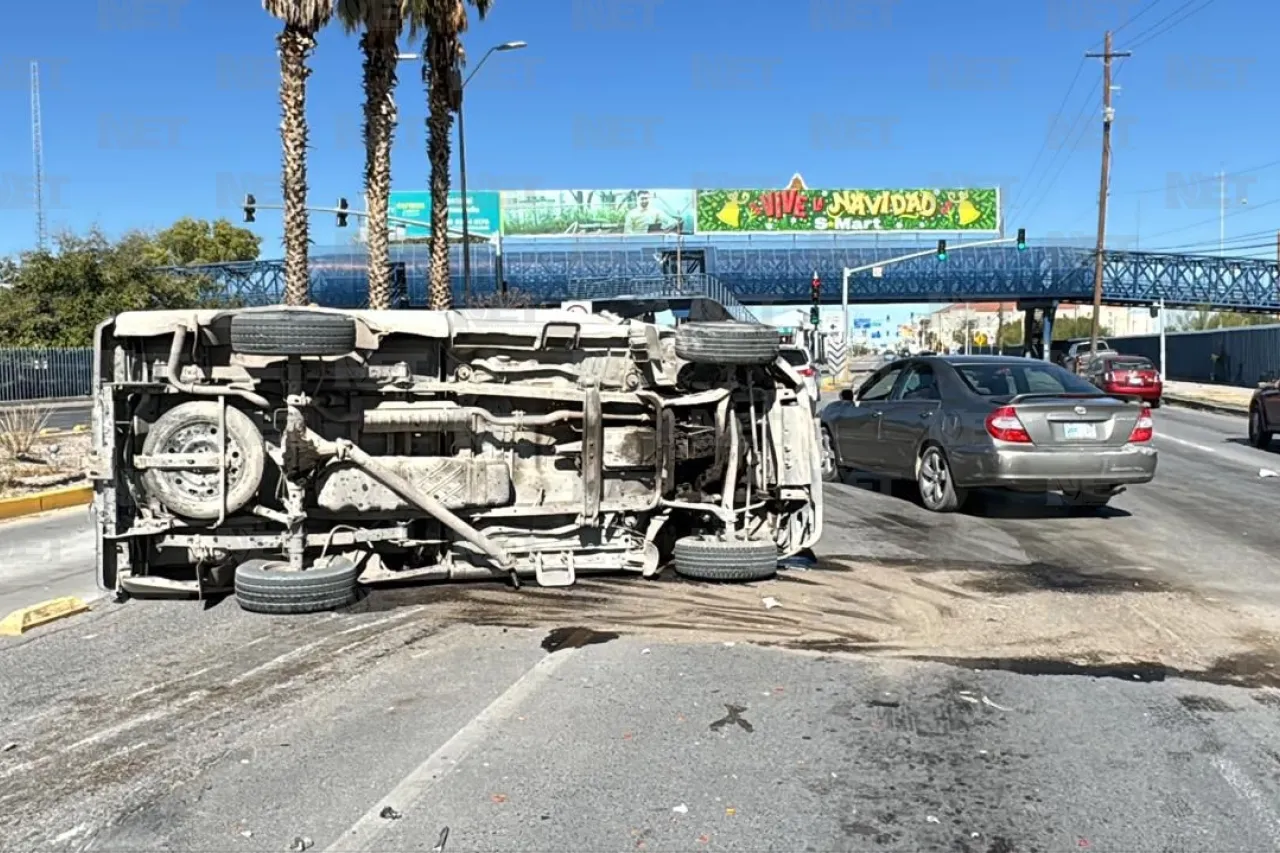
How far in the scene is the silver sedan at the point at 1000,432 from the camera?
9.24 metres

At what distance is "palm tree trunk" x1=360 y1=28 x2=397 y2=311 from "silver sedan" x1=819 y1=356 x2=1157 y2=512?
44.5 ft

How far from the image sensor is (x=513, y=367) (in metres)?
6.54

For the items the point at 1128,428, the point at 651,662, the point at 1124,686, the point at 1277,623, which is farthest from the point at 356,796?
the point at 1128,428

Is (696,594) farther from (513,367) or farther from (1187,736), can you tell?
(1187,736)

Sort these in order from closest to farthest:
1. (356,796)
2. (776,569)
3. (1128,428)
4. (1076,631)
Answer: (356,796) < (1076,631) < (776,569) < (1128,428)

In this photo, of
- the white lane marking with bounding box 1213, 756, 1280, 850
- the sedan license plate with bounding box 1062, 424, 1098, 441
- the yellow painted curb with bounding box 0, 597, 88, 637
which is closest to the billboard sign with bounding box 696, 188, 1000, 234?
the sedan license plate with bounding box 1062, 424, 1098, 441

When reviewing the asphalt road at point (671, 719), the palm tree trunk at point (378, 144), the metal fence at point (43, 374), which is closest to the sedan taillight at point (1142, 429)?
the asphalt road at point (671, 719)

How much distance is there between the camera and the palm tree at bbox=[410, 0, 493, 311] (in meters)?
23.4

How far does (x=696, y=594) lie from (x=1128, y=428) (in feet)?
16.0

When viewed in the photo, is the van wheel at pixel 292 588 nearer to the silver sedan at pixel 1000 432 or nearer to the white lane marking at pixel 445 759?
the white lane marking at pixel 445 759

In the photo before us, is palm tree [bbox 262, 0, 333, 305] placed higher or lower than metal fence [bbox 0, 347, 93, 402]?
higher

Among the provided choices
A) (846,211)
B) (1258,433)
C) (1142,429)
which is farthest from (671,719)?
(846,211)

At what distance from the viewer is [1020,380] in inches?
399

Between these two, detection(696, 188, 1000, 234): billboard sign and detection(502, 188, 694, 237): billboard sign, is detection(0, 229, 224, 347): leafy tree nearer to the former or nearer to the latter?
detection(502, 188, 694, 237): billboard sign
